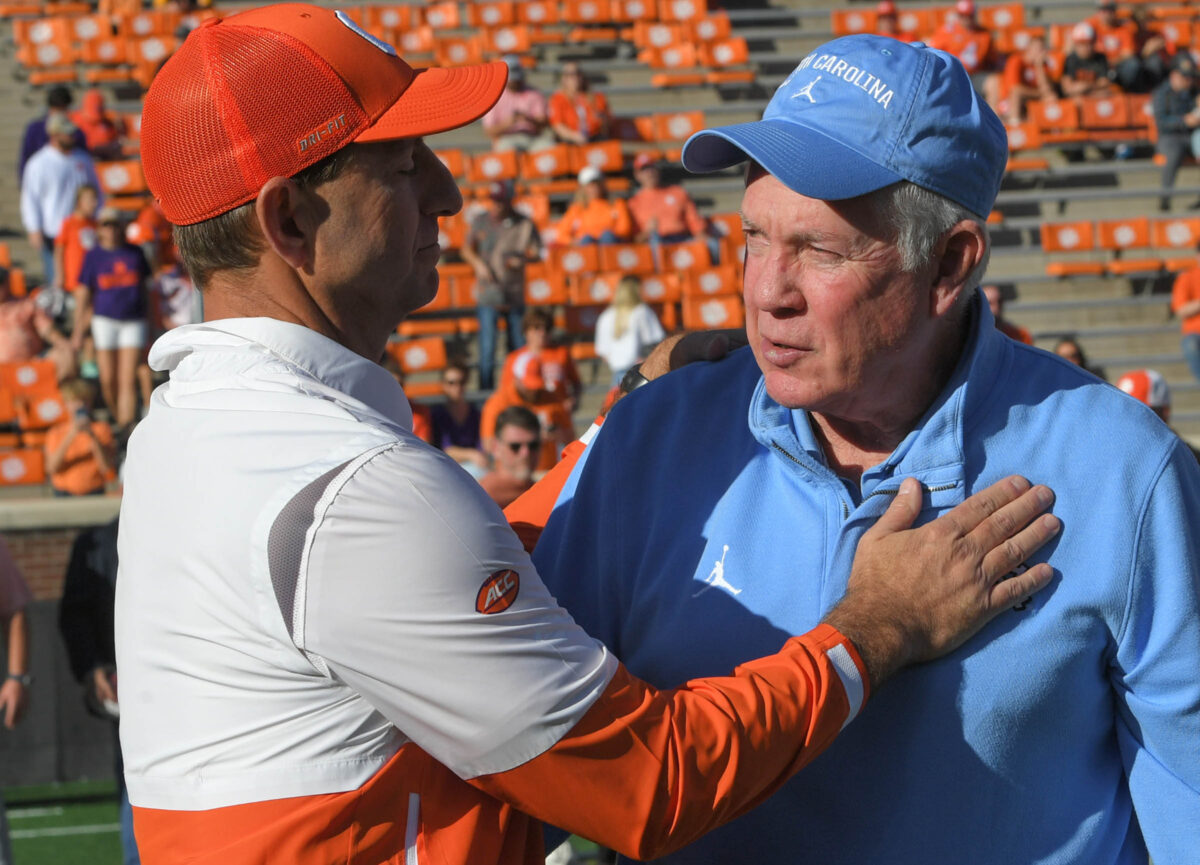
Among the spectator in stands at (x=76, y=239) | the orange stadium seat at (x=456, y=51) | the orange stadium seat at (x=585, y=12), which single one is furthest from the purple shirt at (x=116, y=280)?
the orange stadium seat at (x=585, y=12)

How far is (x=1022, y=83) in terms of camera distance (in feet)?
54.1

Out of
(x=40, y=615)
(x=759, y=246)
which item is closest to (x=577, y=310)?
(x=40, y=615)

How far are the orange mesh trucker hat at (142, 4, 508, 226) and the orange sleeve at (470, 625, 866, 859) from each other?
0.83 m

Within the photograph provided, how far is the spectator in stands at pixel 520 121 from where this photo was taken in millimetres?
14602

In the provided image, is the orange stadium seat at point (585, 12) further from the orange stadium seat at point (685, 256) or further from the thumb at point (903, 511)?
the thumb at point (903, 511)

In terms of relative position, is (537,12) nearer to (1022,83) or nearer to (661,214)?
(661,214)

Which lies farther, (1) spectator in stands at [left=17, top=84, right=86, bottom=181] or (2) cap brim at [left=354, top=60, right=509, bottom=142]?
(1) spectator in stands at [left=17, top=84, right=86, bottom=181]

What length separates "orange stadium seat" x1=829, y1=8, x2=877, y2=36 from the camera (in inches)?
675

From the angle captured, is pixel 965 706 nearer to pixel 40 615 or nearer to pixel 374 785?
pixel 374 785

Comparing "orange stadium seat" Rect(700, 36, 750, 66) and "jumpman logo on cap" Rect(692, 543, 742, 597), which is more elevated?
"jumpman logo on cap" Rect(692, 543, 742, 597)

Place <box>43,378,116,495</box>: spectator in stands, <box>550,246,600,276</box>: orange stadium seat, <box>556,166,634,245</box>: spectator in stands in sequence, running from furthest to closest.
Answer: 1. <box>556,166,634,245</box>: spectator in stands
2. <box>550,246,600,276</box>: orange stadium seat
3. <box>43,378,116,495</box>: spectator in stands

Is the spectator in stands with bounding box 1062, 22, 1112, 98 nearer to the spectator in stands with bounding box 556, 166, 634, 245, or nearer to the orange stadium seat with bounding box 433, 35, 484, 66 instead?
the spectator in stands with bounding box 556, 166, 634, 245

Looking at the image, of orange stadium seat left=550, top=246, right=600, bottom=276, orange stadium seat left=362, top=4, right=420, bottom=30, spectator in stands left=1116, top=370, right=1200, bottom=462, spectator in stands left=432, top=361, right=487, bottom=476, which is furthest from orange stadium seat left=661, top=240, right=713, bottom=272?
spectator in stands left=1116, top=370, right=1200, bottom=462

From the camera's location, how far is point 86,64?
15922 mm
